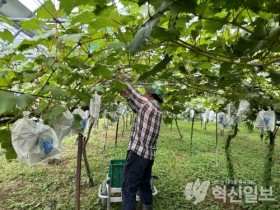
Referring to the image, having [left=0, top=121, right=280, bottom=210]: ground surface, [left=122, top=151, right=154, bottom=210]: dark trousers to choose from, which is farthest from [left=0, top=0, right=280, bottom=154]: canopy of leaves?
[left=0, top=121, right=280, bottom=210]: ground surface

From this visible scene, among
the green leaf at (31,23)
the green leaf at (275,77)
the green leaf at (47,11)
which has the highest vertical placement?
the green leaf at (47,11)

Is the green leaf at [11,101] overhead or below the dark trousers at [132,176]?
overhead

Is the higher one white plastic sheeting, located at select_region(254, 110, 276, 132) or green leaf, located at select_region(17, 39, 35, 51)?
green leaf, located at select_region(17, 39, 35, 51)

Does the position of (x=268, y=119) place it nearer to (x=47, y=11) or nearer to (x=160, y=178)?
(x=47, y=11)

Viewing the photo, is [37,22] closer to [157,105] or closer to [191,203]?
[157,105]

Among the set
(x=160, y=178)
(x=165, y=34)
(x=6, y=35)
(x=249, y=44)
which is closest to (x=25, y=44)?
(x=6, y=35)

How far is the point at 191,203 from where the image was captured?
4758 mm

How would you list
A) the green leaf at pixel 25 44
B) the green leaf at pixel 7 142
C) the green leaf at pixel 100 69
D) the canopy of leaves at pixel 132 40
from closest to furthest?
the canopy of leaves at pixel 132 40 < the green leaf at pixel 25 44 < the green leaf at pixel 100 69 < the green leaf at pixel 7 142

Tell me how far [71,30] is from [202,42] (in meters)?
0.64

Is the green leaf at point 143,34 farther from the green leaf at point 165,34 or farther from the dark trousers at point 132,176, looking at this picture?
the dark trousers at point 132,176

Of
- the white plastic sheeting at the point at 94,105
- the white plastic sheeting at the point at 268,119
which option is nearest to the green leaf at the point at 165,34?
the white plastic sheeting at the point at 94,105

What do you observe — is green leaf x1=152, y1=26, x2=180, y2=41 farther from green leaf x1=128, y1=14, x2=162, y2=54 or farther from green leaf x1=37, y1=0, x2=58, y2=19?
green leaf x1=37, y1=0, x2=58, y2=19

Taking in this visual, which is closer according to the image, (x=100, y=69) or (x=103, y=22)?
(x=103, y=22)

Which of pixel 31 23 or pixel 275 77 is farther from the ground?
pixel 31 23
